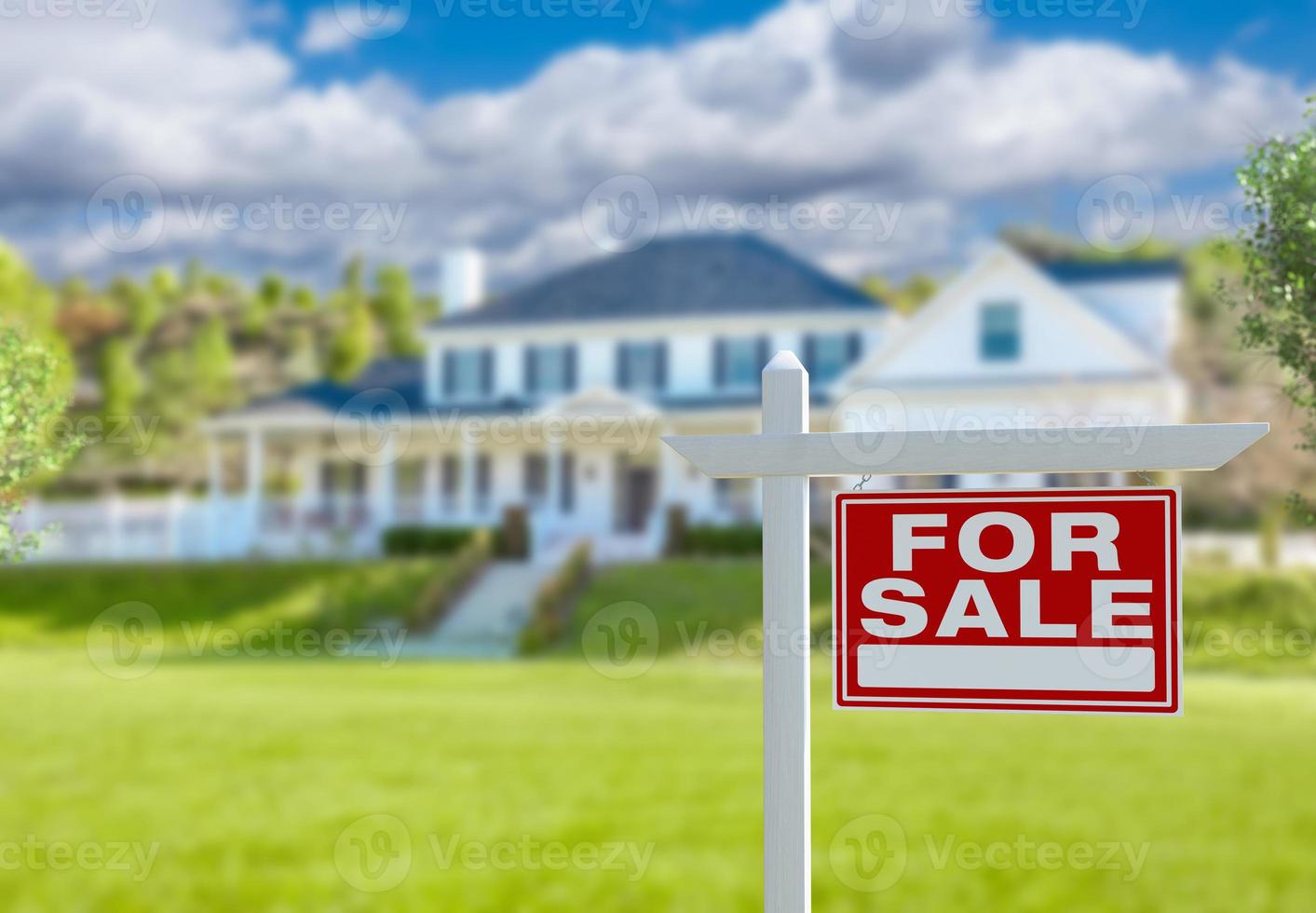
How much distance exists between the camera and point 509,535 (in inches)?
1137

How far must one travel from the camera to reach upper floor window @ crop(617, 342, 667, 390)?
3272cm

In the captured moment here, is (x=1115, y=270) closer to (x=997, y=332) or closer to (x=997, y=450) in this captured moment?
(x=997, y=332)

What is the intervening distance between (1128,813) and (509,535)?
20.9 m

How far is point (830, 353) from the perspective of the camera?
1225 inches

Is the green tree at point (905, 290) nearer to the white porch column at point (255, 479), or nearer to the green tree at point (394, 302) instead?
the green tree at point (394, 302)

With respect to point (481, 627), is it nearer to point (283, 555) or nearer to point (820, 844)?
point (283, 555)

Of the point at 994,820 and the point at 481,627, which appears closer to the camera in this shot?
the point at 994,820

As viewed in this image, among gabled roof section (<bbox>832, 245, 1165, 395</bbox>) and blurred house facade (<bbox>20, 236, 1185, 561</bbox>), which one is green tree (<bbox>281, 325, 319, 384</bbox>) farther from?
gabled roof section (<bbox>832, 245, 1165, 395</bbox>)

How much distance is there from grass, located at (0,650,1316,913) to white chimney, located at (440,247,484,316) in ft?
73.0

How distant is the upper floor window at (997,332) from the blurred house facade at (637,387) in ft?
0.13

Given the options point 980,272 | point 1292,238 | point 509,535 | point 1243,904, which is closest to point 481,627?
point 509,535

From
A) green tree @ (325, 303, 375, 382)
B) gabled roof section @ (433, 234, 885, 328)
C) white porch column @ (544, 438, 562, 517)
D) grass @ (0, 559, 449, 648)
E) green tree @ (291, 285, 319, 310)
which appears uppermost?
green tree @ (291, 285, 319, 310)

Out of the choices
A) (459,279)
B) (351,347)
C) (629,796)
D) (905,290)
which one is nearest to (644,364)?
(459,279)

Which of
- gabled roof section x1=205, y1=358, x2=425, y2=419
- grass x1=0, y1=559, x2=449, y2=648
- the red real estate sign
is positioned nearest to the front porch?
gabled roof section x1=205, y1=358, x2=425, y2=419
